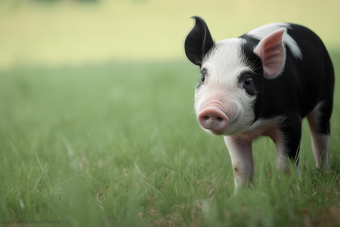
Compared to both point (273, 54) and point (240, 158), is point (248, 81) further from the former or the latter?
point (240, 158)

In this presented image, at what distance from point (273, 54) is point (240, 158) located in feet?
2.72

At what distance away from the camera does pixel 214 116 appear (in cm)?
179

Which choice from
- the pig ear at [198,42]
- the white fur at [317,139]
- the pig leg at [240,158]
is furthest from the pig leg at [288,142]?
the pig ear at [198,42]

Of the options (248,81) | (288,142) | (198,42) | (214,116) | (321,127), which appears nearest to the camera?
(214,116)

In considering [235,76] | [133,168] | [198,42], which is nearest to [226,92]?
[235,76]

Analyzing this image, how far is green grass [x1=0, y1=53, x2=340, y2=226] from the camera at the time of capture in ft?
5.75

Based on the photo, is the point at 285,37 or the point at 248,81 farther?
the point at 285,37

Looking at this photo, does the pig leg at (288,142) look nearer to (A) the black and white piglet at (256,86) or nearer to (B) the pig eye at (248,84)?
(A) the black and white piglet at (256,86)

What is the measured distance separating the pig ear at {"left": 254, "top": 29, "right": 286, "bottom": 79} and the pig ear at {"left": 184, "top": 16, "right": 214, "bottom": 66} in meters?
0.37

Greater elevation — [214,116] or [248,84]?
[248,84]

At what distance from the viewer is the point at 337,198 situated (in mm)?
1859

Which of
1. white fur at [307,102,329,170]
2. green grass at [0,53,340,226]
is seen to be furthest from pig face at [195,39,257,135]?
white fur at [307,102,329,170]

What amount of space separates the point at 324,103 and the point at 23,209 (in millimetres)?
2593

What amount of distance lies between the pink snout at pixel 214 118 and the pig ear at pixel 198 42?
659mm
